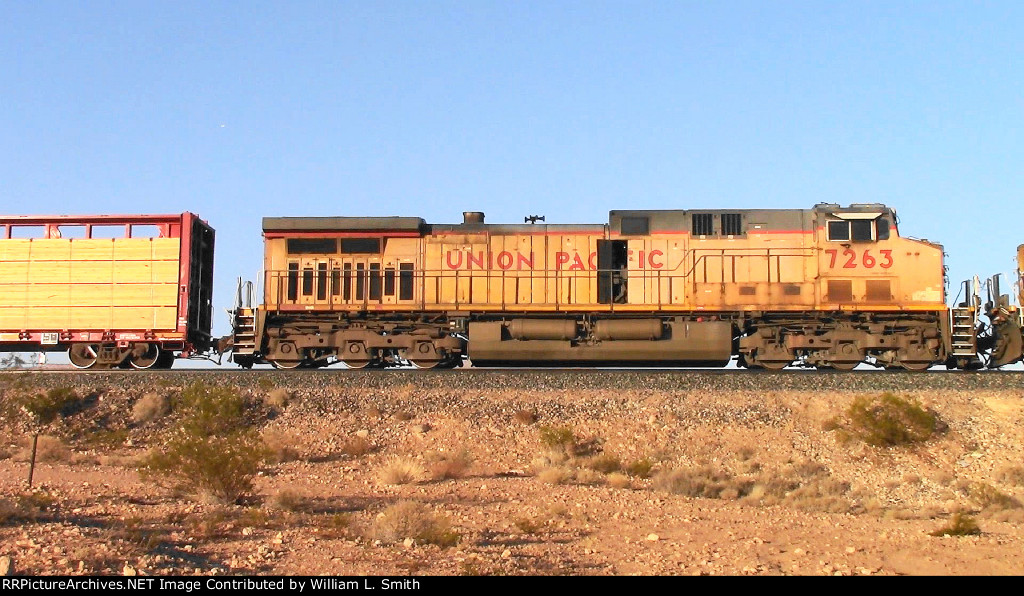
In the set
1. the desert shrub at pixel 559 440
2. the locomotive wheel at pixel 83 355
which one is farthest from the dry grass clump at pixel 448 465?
the locomotive wheel at pixel 83 355

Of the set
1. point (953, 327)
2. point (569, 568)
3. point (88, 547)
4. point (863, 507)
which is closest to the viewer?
point (88, 547)

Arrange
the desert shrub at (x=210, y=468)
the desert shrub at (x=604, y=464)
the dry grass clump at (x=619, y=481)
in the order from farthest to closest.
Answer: the desert shrub at (x=604, y=464)
the dry grass clump at (x=619, y=481)
the desert shrub at (x=210, y=468)

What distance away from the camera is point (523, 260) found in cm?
1959

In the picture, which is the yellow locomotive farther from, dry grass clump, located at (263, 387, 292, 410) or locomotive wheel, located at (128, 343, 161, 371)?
dry grass clump, located at (263, 387, 292, 410)

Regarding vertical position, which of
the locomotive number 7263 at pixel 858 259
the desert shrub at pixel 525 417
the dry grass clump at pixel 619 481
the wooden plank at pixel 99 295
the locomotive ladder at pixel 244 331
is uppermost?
the locomotive number 7263 at pixel 858 259

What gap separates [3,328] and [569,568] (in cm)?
1646

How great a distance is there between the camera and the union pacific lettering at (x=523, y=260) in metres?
19.3

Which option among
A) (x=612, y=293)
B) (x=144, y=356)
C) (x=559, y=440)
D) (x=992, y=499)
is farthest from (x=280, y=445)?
(x=992, y=499)

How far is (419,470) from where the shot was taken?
12.9 m

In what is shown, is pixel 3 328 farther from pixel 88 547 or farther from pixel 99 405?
pixel 88 547

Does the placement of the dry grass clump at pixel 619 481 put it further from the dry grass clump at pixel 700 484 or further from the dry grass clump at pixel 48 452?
the dry grass clump at pixel 48 452

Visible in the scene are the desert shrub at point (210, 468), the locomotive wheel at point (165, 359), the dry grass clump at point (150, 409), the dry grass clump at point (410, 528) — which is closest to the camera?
the dry grass clump at point (410, 528)

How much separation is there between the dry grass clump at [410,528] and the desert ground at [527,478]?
2 cm
